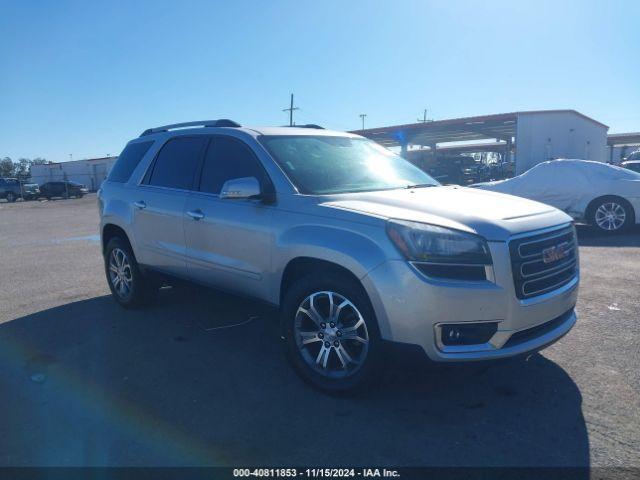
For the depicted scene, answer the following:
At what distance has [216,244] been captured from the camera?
446 cm

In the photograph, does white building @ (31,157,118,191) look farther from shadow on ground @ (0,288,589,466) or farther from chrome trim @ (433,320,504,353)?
chrome trim @ (433,320,504,353)

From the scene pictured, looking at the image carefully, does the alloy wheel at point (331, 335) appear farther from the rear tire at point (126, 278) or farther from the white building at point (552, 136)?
the white building at point (552, 136)

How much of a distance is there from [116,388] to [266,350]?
1238mm

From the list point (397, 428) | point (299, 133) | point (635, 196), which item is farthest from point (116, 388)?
point (635, 196)

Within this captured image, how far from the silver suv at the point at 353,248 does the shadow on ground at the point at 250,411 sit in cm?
28

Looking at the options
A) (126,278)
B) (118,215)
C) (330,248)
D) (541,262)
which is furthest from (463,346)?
(118,215)

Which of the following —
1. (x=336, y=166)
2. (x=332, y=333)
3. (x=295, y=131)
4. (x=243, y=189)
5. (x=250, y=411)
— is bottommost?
(x=250, y=411)

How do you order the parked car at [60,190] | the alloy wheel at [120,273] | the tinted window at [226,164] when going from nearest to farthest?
the tinted window at [226,164]
the alloy wheel at [120,273]
the parked car at [60,190]

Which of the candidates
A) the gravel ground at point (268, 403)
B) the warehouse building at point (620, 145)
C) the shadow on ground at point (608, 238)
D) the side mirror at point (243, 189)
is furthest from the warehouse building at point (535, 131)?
the side mirror at point (243, 189)

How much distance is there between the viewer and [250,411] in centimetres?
346

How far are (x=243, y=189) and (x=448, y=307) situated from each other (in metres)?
1.73

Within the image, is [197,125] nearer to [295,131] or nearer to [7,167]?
[295,131]

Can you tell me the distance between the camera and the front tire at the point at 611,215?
1017 centimetres

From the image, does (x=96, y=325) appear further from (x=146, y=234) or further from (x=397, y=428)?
(x=397, y=428)
